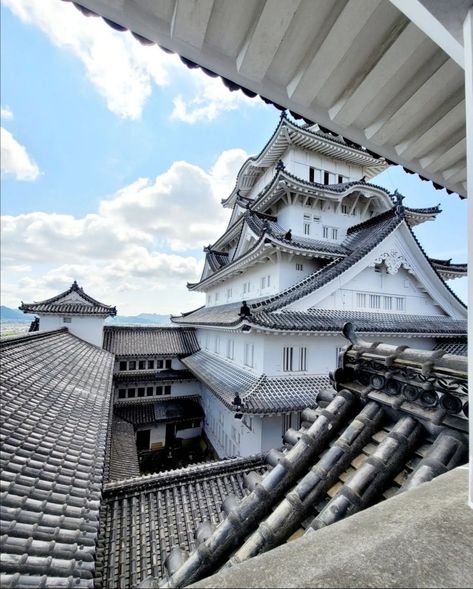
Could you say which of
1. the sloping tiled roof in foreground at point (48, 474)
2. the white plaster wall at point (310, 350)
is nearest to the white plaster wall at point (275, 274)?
the white plaster wall at point (310, 350)

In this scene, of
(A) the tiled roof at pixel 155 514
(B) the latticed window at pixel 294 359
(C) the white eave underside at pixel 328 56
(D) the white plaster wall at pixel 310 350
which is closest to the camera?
(C) the white eave underside at pixel 328 56

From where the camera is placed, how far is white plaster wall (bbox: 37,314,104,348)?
17.2 metres

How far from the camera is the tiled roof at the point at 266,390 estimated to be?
8.64m

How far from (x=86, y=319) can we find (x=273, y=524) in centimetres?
1864

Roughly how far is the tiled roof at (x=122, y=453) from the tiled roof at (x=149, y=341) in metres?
4.55

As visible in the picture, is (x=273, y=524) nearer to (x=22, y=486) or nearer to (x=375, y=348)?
(x=375, y=348)

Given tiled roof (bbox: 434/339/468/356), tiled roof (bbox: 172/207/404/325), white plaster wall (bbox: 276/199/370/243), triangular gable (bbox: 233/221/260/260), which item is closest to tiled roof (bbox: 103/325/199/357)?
tiled roof (bbox: 172/207/404/325)

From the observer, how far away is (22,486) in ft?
10.6

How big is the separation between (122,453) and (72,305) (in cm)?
1055

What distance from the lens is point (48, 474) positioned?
373cm

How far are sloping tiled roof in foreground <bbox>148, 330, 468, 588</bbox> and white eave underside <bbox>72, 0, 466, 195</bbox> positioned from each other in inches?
77.1

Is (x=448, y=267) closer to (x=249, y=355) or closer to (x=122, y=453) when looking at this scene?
(x=249, y=355)

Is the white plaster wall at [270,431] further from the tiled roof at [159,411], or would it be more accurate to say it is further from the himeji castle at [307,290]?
the tiled roof at [159,411]

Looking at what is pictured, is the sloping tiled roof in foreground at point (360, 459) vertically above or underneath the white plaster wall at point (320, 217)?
underneath
